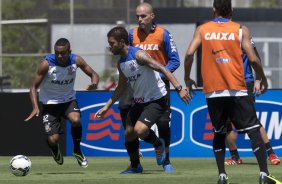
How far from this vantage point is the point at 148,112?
1411cm

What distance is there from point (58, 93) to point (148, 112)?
2.68 metres

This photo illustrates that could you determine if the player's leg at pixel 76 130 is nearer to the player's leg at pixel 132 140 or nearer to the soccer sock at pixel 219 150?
the player's leg at pixel 132 140

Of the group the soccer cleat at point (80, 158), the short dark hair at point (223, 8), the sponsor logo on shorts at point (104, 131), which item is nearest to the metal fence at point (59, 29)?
the sponsor logo on shorts at point (104, 131)

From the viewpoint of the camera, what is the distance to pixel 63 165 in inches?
688

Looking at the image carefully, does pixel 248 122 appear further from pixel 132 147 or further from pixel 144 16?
pixel 144 16

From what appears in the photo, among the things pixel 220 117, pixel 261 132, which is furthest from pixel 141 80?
pixel 261 132

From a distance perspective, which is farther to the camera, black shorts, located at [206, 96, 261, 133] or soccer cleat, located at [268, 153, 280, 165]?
soccer cleat, located at [268, 153, 280, 165]

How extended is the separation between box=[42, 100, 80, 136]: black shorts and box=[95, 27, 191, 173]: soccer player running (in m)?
2.06

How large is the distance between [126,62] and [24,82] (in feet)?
49.0

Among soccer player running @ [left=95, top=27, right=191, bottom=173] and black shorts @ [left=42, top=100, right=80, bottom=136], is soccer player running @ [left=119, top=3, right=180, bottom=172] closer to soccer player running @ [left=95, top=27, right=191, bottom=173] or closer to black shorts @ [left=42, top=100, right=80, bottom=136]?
soccer player running @ [left=95, top=27, right=191, bottom=173]

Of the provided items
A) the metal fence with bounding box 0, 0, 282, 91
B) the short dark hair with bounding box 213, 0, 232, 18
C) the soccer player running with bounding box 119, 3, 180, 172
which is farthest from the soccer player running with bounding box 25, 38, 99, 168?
the metal fence with bounding box 0, 0, 282, 91

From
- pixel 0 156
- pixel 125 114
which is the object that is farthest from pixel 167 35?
pixel 0 156

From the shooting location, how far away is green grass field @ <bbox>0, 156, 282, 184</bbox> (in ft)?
43.7

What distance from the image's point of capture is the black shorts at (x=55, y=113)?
1641 cm
